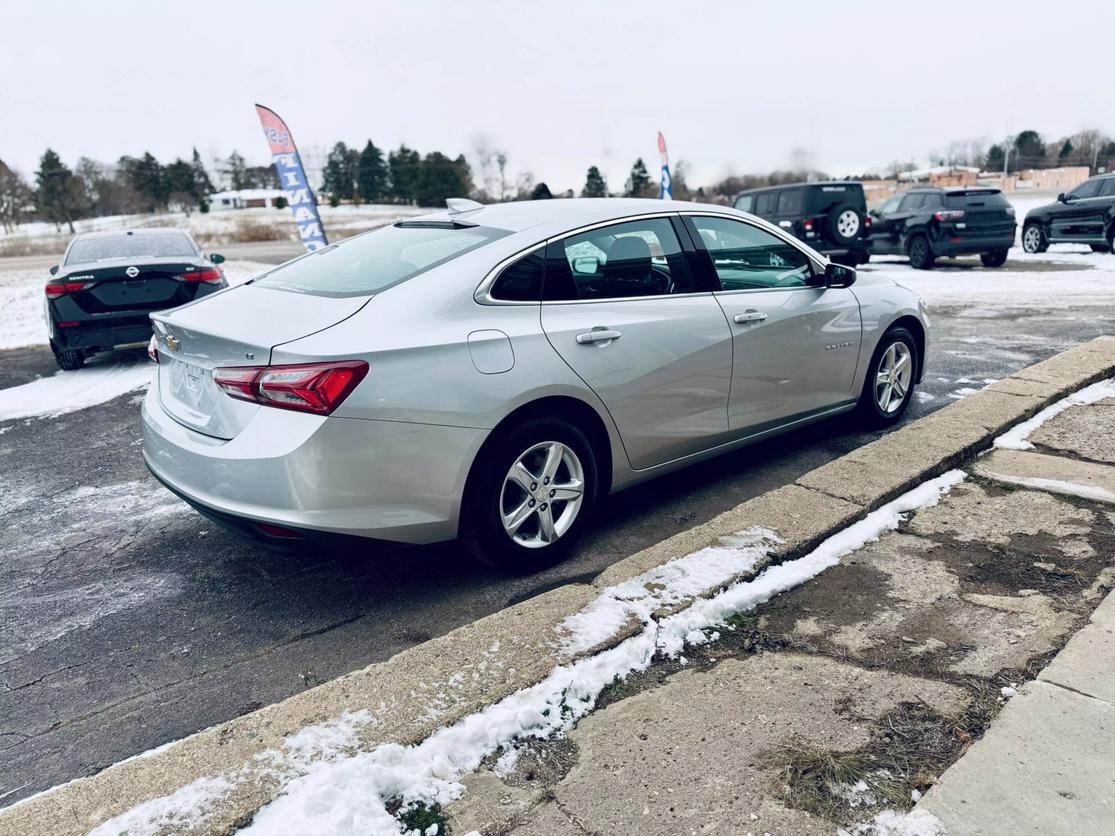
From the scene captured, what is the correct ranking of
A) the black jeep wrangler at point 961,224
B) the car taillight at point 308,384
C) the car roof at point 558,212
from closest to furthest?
the car taillight at point 308,384, the car roof at point 558,212, the black jeep wrangler at point 961,224

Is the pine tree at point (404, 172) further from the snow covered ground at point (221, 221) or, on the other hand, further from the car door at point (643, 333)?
the car door at point (643, 333)

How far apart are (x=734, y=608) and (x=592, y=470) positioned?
962 mm

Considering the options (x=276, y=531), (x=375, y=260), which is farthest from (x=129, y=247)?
(x=276, y=531)

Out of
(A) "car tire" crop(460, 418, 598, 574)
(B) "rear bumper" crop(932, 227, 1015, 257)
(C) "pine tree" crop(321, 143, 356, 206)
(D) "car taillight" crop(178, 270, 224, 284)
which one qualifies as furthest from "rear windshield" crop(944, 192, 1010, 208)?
(C) "pine tree" crop(321, 143, 356, 206)

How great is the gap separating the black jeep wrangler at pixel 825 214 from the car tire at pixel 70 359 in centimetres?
1202

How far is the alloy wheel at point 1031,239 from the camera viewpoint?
1767 cm

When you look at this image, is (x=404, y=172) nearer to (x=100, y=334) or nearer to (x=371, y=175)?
(x=371, y=175)


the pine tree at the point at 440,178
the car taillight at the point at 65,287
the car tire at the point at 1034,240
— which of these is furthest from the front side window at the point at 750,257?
the pine tree at the point at 440,178

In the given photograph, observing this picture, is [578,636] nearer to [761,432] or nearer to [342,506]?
[342,506]

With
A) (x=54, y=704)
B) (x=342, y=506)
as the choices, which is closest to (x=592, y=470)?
(x=342, y=506)

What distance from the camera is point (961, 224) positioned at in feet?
50.2

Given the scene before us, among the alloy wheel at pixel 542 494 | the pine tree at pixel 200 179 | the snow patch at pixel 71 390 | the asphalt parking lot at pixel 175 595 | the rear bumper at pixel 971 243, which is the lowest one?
the asphalt parking lot at pixel 175 595

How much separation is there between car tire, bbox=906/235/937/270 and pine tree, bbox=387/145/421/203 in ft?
247

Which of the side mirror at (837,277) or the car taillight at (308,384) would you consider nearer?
the car taillight at (308,384)
